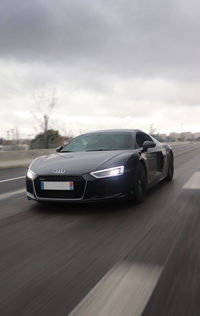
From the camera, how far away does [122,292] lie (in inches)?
90.7

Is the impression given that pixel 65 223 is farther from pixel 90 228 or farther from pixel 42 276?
pixel 42 276

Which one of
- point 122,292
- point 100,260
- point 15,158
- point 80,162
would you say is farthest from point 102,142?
point 15,158

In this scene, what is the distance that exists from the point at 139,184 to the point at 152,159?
116 cm

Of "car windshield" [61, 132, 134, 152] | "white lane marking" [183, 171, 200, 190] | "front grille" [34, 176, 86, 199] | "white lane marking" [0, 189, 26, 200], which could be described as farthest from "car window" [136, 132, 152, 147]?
"white lane marking" [0, 189, 26, 200]

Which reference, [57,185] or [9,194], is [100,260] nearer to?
[57,185]

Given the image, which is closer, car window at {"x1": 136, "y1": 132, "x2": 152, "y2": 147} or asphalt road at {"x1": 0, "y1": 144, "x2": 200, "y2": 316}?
asphalt road at {"x1": 0, "y1": 144, "x2": 200, "y2": 316}

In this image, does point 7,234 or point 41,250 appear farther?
point 7,234

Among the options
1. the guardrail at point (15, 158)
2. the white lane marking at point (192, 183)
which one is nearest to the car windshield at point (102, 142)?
the white lane marking at point (192, 183)

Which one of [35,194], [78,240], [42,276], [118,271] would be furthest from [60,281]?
[35,194]

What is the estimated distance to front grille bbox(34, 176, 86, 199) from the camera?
457 cm

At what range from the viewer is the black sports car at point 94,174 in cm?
459

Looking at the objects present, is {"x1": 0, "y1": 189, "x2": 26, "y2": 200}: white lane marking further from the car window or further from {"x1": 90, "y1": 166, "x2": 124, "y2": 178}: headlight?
the car window

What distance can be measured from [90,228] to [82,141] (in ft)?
8.82

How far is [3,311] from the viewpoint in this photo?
207cm
